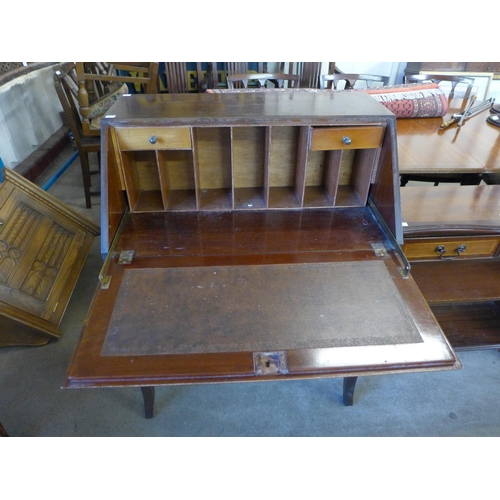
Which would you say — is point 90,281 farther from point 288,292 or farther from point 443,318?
point 443,318

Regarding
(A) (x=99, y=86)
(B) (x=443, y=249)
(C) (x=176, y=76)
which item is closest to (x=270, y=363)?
(B) (x=443, y=249)

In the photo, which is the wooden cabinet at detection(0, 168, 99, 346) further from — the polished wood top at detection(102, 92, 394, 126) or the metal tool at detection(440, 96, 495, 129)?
the metal tool at detection(440, 96, 495, 129)

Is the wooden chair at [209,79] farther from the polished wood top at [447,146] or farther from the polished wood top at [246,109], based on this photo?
the polished wood top at [246,109]

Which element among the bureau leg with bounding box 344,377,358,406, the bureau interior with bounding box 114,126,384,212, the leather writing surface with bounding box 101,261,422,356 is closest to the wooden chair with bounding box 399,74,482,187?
the bureau interior with bounding box 114,126,384,212

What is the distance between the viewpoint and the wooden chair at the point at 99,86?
2484mm

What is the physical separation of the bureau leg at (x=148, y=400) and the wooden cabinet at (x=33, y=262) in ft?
2.14

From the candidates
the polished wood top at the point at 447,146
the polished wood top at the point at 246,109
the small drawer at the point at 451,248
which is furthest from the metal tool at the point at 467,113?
the polished wood top at the point at 246,109

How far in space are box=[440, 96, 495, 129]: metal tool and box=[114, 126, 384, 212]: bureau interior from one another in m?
1.07

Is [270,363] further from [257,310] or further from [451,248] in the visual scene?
[451,248]

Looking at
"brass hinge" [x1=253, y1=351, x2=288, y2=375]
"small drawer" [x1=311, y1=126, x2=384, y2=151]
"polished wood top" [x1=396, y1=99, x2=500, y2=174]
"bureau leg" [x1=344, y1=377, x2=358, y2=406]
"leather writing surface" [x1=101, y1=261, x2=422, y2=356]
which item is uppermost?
"small drawer" [x1=311, y1=126, x2=384, y2=151]

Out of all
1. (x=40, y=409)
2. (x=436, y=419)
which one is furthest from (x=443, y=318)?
(x=40, y=409)

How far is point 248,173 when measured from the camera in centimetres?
142

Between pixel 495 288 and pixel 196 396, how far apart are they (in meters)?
1.37

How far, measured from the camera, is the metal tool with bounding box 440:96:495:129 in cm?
207
